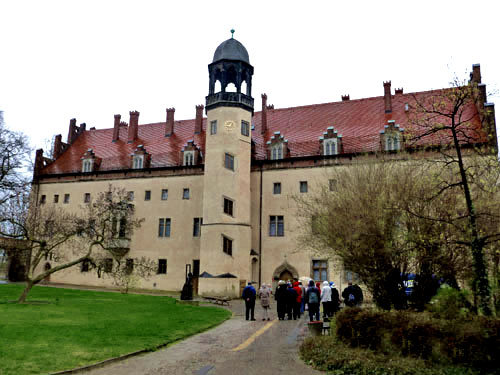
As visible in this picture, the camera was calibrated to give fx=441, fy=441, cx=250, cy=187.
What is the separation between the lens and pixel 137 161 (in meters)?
42.8

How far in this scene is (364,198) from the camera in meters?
17.4

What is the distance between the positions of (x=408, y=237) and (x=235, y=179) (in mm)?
23401

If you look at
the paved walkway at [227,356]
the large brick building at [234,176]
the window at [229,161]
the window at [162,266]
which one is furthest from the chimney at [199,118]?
the paved walkway at [227,356]

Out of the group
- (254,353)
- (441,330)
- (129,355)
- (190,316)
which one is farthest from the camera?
(190,316)

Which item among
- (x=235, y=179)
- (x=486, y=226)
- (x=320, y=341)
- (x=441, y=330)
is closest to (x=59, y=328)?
(x=320, y=341)

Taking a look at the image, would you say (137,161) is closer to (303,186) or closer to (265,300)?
(303,186)

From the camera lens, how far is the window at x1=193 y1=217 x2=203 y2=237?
127 feet

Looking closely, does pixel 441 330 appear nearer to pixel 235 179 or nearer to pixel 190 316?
pixel 190 316

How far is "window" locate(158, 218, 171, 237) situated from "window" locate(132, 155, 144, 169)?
238 inches

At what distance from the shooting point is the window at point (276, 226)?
120ft

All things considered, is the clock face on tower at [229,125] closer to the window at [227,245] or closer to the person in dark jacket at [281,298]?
the window at [227,245]

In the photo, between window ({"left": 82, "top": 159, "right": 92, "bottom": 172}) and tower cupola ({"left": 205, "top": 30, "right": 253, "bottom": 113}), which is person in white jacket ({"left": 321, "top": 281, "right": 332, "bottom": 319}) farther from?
window ({"left": 82, "top": 159, "right": 92, "bottom": 172})

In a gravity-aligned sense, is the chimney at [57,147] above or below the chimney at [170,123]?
below

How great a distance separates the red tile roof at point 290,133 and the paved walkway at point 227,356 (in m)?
23.9
